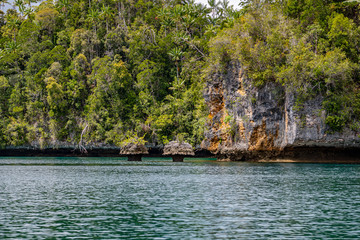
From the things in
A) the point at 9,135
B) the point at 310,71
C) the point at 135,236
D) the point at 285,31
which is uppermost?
the point at 285,31

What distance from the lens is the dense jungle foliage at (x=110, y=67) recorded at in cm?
7281

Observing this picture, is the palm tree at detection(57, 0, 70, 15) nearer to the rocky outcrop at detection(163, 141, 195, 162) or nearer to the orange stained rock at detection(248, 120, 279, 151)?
the rocky outcrop at detection(163, 141, 195, 162)

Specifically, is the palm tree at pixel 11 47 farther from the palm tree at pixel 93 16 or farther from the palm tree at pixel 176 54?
the palm tree at pixel 176 54

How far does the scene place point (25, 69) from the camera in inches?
3484

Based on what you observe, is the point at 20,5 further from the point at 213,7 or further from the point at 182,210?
the point at 182,210

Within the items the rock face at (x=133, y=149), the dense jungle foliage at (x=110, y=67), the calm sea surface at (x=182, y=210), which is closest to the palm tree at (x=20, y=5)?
the dense jungle foliage at (x=110, y=67)

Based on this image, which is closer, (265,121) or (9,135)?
(265,121)

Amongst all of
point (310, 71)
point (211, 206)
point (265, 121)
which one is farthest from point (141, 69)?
point (211, 206)

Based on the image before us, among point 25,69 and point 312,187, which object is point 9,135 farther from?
point 312,187

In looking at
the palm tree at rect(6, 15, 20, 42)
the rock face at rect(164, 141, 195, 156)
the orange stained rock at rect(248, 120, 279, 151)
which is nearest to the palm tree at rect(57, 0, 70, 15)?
the palm tree at rect(6, 15, 20, 42)

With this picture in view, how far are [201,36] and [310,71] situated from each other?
40.2 m

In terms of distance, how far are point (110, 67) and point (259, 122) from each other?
36414mm

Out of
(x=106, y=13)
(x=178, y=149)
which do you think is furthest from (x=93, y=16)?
(x=178, y=149)

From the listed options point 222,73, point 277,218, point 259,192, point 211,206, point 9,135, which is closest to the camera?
point 277,218
